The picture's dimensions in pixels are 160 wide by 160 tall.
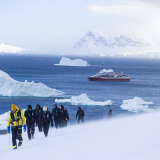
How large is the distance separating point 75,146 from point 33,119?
2.86 metres

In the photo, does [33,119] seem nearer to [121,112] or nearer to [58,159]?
[58,159]

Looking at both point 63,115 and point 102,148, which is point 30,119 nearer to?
point 63,115

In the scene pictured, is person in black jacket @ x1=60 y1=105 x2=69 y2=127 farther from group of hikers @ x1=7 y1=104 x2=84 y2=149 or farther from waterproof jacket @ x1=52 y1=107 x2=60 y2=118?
waterproof jacket @ x1=52 y1=107 x2=60 y2=118

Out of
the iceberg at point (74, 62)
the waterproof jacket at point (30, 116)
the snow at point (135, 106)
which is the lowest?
the snow at point (135, 106)

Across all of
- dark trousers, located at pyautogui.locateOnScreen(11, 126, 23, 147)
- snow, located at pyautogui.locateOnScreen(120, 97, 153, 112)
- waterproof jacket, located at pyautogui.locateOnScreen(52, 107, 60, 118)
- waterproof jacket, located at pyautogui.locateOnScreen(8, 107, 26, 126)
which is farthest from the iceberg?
waterproof jacket, located at pyautogui.locateOnScreen(8, 107, 26, 126)

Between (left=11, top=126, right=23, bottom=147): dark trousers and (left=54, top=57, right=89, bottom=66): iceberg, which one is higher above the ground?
(left=54, top=57, right=89, bottom=66): iceberg

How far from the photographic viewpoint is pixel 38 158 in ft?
22.2

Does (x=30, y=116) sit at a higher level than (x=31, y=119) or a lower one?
higher

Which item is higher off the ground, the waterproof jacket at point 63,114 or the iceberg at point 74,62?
the iceberg at point 74,62

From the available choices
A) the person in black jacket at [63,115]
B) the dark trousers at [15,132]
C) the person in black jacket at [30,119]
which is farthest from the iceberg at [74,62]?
the dark trousers at [15,132]

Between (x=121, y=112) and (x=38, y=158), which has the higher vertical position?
(x=38, y=158)

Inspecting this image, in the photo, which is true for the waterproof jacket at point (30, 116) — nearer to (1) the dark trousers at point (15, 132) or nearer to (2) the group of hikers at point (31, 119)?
(2) the group of hikers at point (31, 119)

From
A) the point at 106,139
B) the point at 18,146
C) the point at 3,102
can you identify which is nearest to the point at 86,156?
the point at 106,139

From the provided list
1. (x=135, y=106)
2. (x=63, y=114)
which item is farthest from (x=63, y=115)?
(x=135, y=106)
